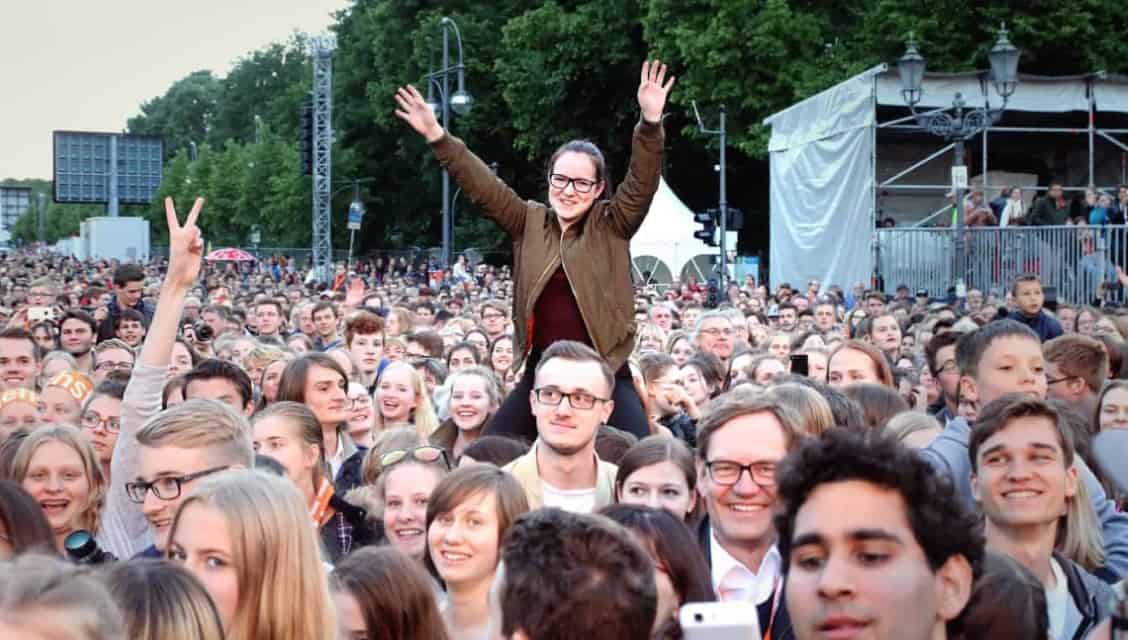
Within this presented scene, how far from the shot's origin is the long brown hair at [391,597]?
4.26 m

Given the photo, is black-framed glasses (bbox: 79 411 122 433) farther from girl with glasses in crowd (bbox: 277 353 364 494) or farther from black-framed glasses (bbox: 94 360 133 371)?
black-framed glasses (bbox: 94 360 133 371)

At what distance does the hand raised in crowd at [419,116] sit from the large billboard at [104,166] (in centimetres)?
8449

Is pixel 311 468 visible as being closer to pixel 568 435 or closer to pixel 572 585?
pixel 568 435

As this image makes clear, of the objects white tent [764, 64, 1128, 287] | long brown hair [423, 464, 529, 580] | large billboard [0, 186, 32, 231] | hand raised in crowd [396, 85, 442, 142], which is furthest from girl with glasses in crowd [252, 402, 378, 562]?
large billboard [0, 186, 32, 231]

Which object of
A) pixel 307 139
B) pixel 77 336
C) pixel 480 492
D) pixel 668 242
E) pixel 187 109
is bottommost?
pixel 480 492

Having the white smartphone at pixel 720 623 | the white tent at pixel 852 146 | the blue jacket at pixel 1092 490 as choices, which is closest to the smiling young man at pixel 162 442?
the blue jacket at pixel 1092 490

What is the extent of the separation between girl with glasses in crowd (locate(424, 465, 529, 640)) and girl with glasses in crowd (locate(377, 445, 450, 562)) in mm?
720

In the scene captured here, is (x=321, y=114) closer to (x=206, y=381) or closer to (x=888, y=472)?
(x=206, y=381)

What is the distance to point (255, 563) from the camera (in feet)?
13.0

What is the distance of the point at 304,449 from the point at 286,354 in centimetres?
386

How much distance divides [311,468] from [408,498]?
2.27 ft

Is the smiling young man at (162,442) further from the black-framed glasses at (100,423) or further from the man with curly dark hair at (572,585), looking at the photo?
the man with curly dark hair at (572,585)

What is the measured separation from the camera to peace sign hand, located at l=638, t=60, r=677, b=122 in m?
6.72

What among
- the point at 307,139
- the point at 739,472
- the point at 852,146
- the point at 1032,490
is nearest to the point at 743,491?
the point at 739,472
